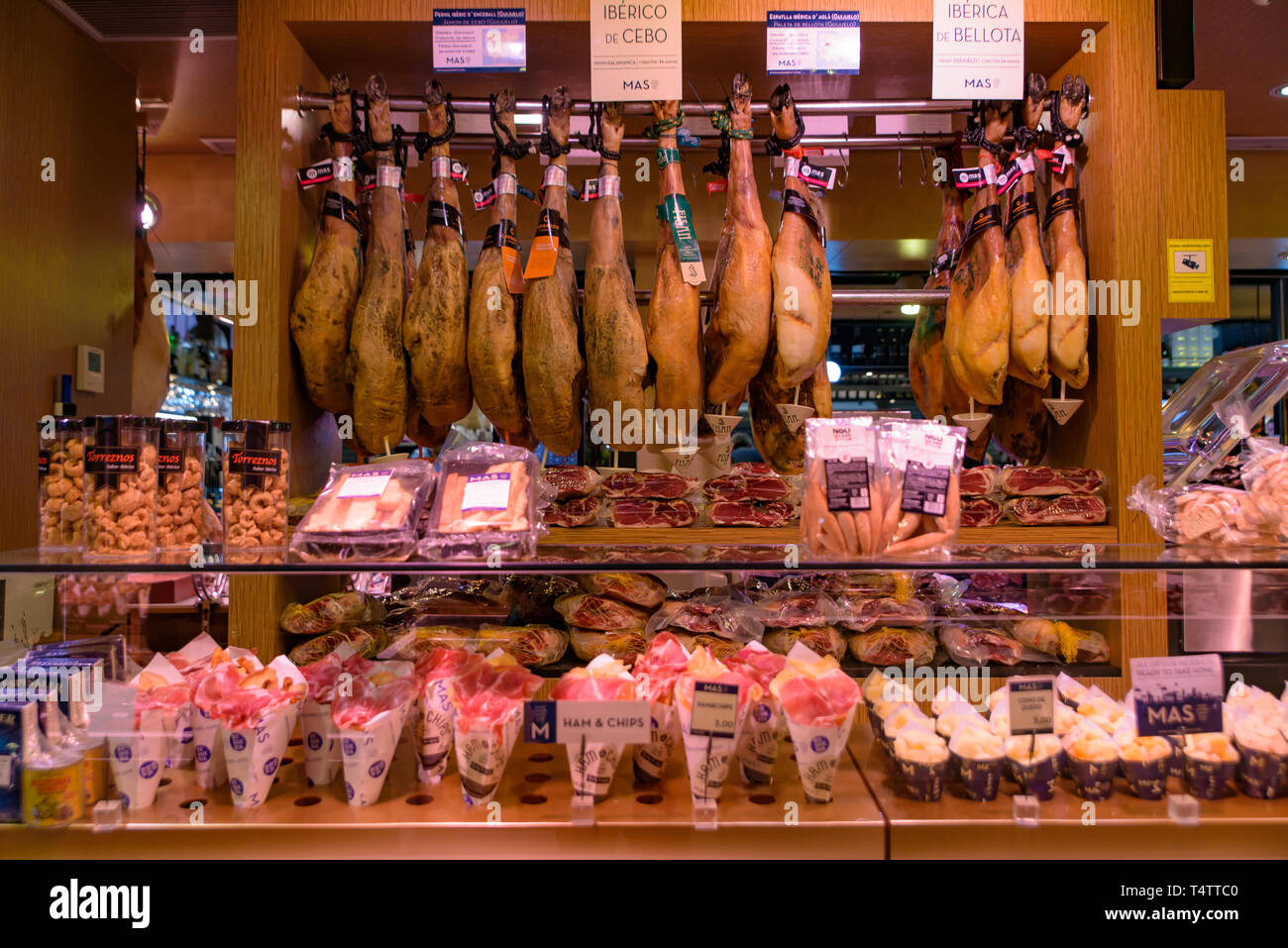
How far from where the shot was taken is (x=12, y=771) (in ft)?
4.62

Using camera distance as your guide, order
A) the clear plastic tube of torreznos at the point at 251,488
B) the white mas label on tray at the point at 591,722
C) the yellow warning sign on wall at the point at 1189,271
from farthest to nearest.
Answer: the yellow warning sign on wall at the point at 1189,271, the clear plastic tube of torreznos at the point at 251,488, the white mas label on tray at the point at 591,722

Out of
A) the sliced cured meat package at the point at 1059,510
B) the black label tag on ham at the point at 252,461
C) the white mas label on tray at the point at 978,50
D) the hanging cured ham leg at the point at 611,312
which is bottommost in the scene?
the sliced cured meat package at the point at 1059,510

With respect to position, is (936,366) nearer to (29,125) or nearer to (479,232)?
(479,232)

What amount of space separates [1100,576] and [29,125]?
368 cm

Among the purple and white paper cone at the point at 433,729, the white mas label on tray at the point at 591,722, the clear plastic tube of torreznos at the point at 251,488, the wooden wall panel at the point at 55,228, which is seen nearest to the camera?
the white mas label on tray at the point at 591,722

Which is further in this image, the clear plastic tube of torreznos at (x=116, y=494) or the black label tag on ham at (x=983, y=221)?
the black label tag on ham at (x=983, y=221)

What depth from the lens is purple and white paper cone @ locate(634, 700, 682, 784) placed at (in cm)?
149

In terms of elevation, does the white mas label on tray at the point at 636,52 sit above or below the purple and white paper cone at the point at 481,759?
above

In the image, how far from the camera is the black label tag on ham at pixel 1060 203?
2.62m

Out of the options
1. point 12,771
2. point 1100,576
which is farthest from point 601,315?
point 12,771

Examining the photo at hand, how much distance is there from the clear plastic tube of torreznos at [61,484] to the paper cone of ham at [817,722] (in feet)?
4.45

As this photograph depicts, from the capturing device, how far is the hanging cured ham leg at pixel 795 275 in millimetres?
2445

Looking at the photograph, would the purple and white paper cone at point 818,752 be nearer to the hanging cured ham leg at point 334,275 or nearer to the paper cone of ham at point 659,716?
the paper cone of ham at point 659,716

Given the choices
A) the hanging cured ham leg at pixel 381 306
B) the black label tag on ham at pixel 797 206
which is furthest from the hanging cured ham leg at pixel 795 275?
the hanging cured ham leg at pixel 381 306
